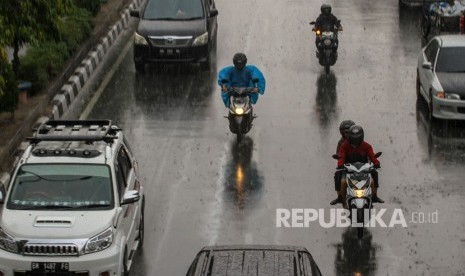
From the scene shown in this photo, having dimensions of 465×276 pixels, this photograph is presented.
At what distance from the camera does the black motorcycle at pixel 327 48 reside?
2770 centimetres

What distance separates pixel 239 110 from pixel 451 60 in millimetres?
4415

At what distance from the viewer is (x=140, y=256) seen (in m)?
16.7

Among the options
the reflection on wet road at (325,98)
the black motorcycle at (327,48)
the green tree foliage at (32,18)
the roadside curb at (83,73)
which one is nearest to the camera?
the green tree foliage at (32,18)

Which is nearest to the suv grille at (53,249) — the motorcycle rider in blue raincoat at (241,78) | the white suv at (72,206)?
the white suv at (72,206)

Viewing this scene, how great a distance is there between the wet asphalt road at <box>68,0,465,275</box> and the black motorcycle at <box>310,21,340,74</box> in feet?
1.08

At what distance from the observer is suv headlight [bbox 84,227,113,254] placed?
1463 cm

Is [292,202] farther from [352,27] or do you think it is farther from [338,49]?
[352,27]

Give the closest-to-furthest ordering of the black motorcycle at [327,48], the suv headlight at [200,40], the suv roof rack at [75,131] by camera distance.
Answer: the suv roof rack at [75,131]
the black motorcycle at [327,48]
the suv headlight at [200,40]

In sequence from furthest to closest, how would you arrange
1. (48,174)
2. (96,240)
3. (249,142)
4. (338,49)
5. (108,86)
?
(338,49) < (108,86) < (249,142) < (48,174) < (96,240)

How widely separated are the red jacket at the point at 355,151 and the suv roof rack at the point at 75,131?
10.1ft

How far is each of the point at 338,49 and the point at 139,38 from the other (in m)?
5.23

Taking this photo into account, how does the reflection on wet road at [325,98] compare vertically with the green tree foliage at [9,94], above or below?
below

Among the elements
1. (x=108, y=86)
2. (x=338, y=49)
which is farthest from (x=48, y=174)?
(x=338, y=49)

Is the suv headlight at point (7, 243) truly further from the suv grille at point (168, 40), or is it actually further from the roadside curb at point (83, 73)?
the suv grille at point (168, 40)
